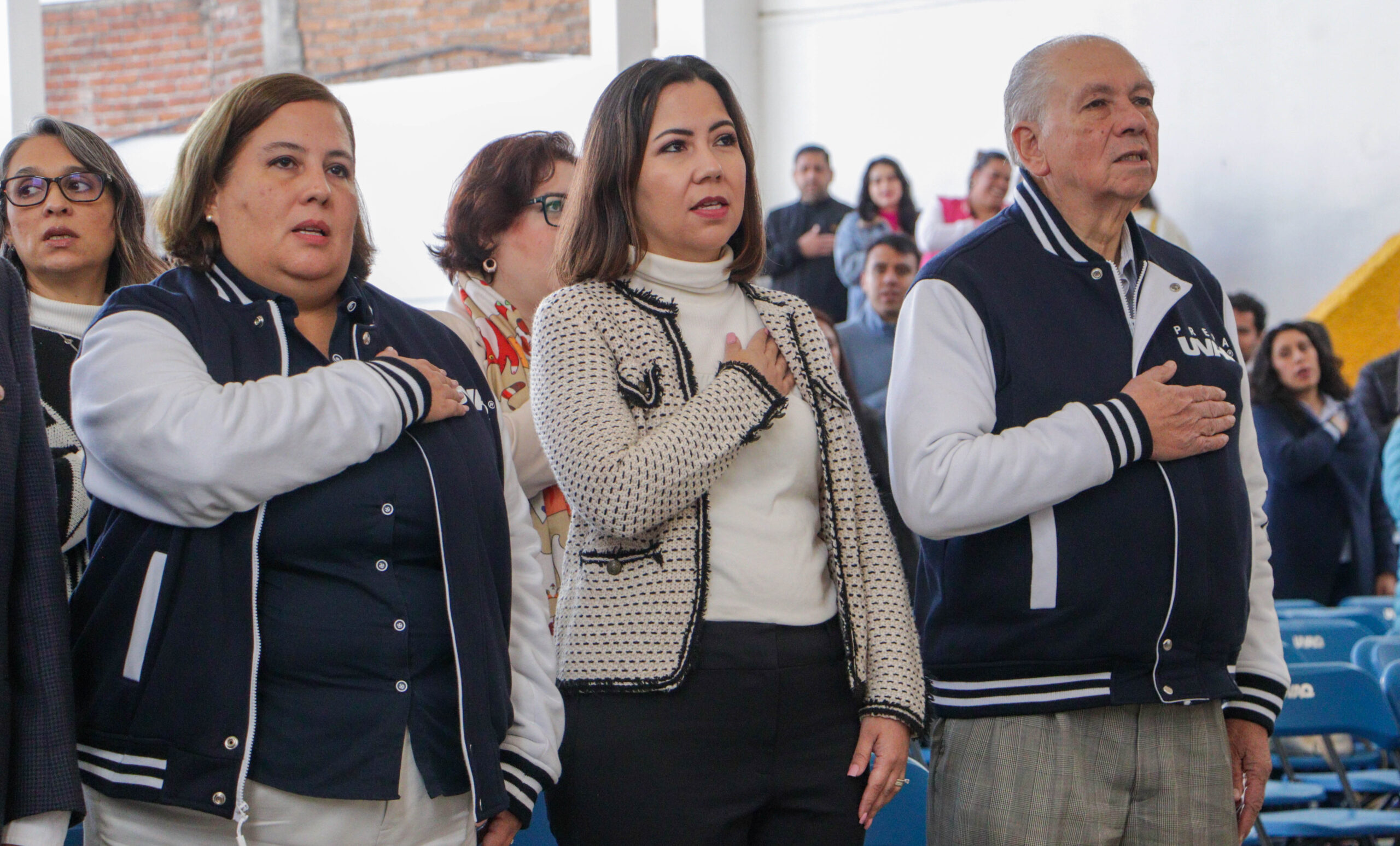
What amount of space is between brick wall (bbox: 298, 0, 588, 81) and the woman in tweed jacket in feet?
25.0

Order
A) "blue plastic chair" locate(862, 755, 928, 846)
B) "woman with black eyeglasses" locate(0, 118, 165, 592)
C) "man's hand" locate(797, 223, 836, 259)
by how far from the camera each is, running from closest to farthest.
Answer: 1. "blue plastic chair" locate(862, 755, 928, 846)
2. "woman with black eyeglasses" locate(0, 118, 165, 592)
3. "man's hand" locate(797, 223, 836, 259)

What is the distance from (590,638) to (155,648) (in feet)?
1.65

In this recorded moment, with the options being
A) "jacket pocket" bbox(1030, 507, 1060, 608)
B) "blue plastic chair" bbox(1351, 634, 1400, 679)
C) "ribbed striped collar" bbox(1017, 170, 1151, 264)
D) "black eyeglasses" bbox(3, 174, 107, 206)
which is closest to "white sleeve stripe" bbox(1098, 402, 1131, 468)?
"jacket pocket" bbox(1030, 507, 1060, 608)

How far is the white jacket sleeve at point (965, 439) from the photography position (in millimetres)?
1707

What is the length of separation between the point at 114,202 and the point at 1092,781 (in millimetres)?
2005

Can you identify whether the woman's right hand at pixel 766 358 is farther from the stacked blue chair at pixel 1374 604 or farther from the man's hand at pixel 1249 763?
the stacked blue chair at pixel 1374 604

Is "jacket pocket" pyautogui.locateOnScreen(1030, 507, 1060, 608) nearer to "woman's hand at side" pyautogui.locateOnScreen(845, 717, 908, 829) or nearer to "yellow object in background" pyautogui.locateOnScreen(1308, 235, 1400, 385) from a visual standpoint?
"woman's hand at side" pyautogui.locateOnScreen(845, 717, 908, 829)

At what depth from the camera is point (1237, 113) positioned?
26.8 feet

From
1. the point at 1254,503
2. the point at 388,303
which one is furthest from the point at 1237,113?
the point at 388,303

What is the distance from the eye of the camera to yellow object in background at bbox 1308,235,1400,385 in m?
7.85

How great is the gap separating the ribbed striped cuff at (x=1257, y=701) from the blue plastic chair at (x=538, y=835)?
40.7 inches

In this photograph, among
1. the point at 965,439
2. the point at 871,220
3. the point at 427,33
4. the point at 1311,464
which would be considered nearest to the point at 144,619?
the point at 965,439

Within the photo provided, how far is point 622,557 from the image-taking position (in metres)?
1.68

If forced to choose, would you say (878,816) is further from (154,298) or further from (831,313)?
(831,313)
